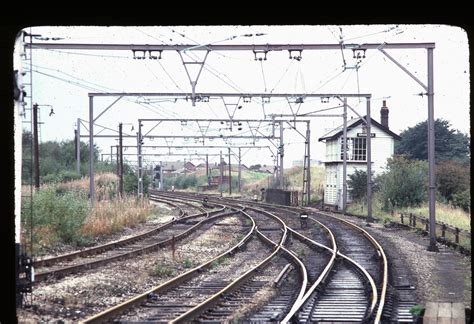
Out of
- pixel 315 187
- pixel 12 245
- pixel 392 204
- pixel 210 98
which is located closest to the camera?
pixel 12 245

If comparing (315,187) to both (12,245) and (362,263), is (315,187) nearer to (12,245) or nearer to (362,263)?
(362,263)

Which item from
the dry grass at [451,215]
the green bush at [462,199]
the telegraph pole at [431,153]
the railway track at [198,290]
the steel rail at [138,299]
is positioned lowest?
the railway track at [198,290]

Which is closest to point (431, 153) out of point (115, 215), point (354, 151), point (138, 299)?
point (138, 299)

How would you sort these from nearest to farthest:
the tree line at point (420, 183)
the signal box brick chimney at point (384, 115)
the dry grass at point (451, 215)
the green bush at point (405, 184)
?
the dry grass at point (451, 215)
the tree line at point (420, 183)
the green bush at point (405, 184)
the signal box brick chimney at point (384, 115)

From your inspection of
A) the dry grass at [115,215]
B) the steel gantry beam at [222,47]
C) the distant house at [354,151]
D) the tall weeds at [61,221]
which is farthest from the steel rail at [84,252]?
the distant house at [354,151]

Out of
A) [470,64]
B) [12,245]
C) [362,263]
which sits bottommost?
[362,263]

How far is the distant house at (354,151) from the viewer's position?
40719mm

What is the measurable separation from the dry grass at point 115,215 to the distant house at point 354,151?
13791mm

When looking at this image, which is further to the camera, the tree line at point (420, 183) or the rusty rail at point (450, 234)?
the tree line at point (420, 183)

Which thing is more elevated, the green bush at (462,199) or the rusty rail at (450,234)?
the green bush at (462,199)

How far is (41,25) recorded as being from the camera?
7.68 m

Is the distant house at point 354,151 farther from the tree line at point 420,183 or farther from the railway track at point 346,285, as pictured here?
the railway track at point 346,285
